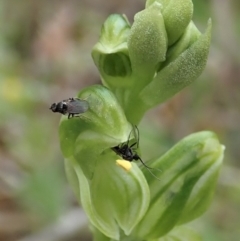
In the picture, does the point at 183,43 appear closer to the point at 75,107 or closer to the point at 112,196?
the point at 75,107

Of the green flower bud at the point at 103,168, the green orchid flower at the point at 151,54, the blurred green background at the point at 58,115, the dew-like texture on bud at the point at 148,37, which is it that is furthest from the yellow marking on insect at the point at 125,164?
the blurred green background at the point at 58,115

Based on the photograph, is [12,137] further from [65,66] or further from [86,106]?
[86,106]

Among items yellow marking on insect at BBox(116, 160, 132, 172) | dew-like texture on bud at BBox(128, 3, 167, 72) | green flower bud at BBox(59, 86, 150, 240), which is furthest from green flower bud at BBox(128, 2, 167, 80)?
yellow marking on insect at BBox(116, 160, 132, 172)

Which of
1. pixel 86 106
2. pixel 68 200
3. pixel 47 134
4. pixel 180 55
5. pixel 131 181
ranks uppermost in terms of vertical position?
pixel 180 55

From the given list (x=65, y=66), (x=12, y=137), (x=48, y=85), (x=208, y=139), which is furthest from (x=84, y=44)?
(x=208, y=139)

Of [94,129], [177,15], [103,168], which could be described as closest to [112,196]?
[103,168]

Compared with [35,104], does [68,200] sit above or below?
below
